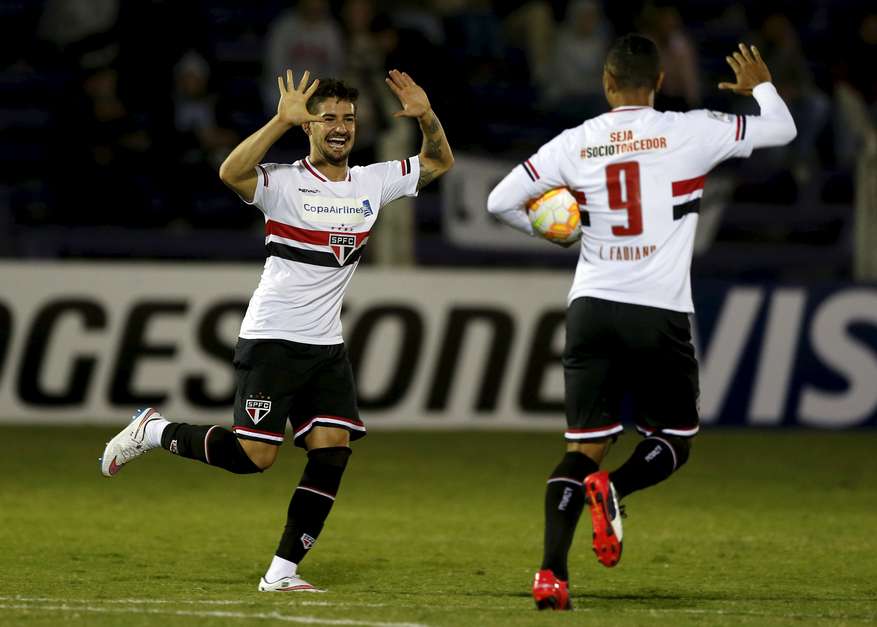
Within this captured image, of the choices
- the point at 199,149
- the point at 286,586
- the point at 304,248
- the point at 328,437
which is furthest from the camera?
the point at 199,149

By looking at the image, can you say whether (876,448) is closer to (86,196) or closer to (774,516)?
(774,516)

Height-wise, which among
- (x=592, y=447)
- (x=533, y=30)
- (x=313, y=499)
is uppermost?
(x=533, y=30)

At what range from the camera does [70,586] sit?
6871 mm

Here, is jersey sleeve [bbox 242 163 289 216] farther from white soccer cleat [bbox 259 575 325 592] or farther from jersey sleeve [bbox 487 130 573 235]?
white soccer cleat [bbox 259 575 325 592]

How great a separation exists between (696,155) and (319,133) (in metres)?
1.58

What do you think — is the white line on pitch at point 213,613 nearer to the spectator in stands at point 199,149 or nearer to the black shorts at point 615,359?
the black shorts at point 615,359

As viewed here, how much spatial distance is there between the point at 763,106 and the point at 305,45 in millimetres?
9255

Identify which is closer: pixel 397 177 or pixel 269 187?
pixel 269 187

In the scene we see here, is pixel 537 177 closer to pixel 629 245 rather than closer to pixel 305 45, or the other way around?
pixel 629 245

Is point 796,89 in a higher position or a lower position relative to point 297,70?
higher

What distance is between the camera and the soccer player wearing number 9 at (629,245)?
629 cm

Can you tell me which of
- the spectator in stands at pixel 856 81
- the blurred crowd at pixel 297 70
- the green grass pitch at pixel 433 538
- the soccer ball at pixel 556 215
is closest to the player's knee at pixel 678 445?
the green grass pitch at pixel 433 538

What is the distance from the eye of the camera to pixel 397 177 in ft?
23.5

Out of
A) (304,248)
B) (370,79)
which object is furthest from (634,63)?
(370,79)
